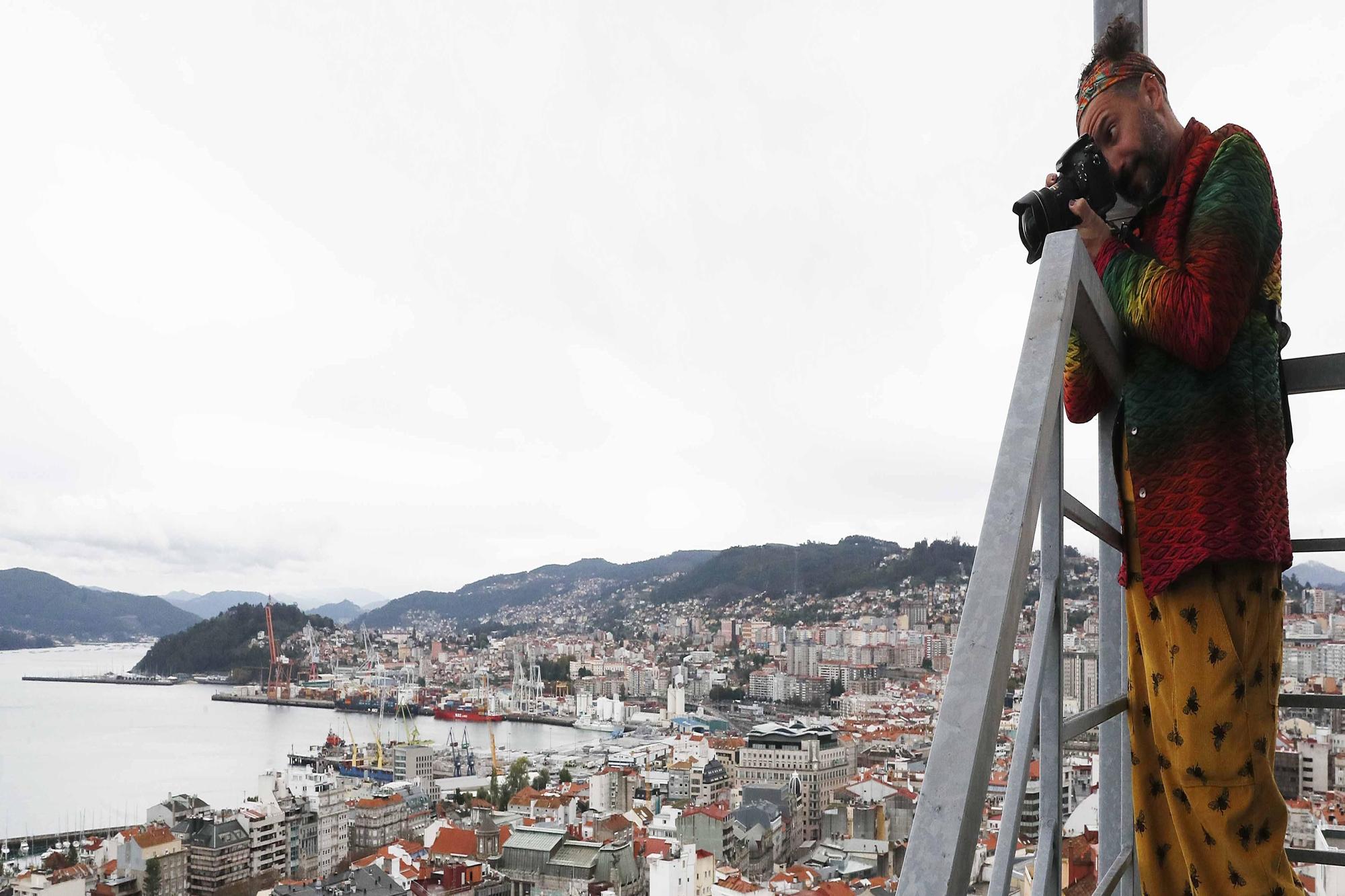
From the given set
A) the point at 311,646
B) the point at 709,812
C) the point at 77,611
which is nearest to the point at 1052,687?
the point at 709,812

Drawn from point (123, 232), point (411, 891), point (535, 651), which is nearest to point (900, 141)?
point (411, 891)

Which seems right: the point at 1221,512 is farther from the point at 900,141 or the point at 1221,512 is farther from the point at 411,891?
the point at 900,141

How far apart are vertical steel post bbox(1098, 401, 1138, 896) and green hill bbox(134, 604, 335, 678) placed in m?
31.3

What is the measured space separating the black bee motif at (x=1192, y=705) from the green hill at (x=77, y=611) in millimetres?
34621

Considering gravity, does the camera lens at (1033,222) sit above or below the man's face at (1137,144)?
below

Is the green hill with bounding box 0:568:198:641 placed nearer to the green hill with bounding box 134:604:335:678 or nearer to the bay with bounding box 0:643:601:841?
the bay with bounding box 0:643:601:841

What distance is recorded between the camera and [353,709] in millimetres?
27203

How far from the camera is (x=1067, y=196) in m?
0.57

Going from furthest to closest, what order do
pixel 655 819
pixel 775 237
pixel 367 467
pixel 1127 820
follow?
pixel 367 467 → pixel 775 237 → pixel 655 819 → pixel 1127 820

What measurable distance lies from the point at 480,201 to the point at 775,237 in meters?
9.48

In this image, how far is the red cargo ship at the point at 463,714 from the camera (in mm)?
26453

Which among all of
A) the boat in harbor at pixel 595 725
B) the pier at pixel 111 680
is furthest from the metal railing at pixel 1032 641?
the pier at pixel 111 680

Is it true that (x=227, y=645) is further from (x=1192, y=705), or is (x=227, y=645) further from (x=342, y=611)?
(x=1192, y=705)

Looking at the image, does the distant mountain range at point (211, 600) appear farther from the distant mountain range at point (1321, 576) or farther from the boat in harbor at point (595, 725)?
the distant mountain range at point (1321, 576)
